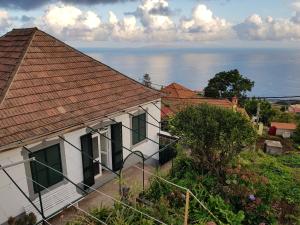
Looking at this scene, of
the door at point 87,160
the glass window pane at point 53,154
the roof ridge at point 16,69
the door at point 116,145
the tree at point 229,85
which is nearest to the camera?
the roof ridge at point 16,69

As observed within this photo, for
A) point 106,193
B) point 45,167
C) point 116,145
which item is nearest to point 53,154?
point 45,167

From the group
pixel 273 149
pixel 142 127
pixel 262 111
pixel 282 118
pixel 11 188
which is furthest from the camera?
pixel 282 118

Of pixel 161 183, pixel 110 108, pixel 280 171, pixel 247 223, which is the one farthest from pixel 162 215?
pixel 280 171

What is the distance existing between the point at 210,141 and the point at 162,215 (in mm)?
3079

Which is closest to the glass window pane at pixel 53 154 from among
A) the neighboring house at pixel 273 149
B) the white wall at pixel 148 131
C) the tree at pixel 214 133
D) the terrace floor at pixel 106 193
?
the terrace floor at pixel 106 193

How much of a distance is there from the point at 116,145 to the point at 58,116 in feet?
11.3

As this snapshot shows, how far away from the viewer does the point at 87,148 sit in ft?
35.7

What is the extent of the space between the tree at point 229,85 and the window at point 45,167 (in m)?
43.8

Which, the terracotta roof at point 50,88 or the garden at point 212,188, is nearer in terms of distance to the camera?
the garden at point 212,188

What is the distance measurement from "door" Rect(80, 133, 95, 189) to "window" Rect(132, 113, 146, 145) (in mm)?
2779

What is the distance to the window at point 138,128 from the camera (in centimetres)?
1336

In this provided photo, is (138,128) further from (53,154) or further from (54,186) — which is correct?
(54,186)

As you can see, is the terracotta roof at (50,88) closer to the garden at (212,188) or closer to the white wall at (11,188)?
the white wall at (11,188)

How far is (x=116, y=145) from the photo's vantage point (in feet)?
40.6
